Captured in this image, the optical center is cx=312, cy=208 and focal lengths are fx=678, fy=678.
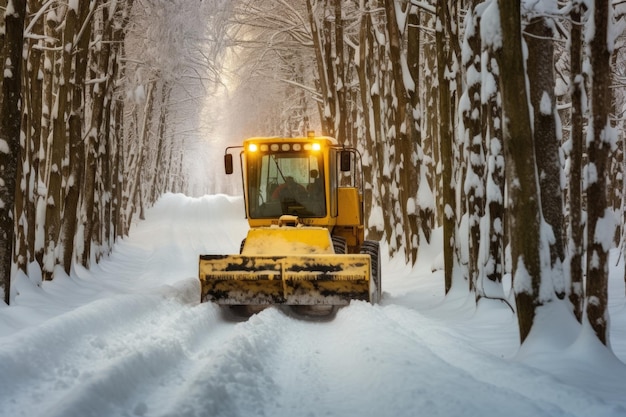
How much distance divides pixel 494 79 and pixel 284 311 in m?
4.43

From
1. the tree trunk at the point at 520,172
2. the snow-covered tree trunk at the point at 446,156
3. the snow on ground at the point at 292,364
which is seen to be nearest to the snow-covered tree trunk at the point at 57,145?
the snow on ground at the point at 292,364

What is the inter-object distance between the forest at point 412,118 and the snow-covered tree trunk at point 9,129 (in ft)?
0.06

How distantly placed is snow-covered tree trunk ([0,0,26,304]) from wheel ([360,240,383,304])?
197 inches

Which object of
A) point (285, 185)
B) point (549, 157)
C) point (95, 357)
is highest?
point (549, 157)

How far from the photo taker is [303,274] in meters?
9.52

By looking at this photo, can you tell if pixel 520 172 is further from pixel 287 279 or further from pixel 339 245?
pixel 339 245

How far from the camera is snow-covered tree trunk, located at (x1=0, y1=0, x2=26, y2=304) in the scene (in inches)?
355

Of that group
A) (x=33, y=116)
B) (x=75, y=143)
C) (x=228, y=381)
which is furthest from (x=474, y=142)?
(x=75, y=143)

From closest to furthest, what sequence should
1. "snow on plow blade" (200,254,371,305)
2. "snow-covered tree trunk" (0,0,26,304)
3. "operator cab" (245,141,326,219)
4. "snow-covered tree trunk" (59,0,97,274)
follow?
"snow-covered tree trunk" (0,0,26,304) < "snow on plow blade" (200,254,371,305) < "operator cab" (245,141,326,219) < "snow-covered tree trunk" (59,0,97,274)

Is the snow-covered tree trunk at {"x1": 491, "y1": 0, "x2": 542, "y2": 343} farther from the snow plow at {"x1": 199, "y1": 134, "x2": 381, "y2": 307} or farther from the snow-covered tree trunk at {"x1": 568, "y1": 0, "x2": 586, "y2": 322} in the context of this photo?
the snow plow at {"x1": 199, "y1": 134, "x2": 381, "y2": 307}

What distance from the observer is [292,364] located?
6410 millimetres

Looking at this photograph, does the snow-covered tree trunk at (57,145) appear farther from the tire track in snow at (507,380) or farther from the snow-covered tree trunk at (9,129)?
the tire track in snow at (507,380)

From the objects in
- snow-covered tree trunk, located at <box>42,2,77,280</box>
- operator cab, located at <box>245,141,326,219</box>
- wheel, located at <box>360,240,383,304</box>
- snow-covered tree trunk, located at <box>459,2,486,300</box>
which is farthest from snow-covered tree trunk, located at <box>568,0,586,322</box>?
snow-covered tree trunk, located at <box>42,2,77,280</box>

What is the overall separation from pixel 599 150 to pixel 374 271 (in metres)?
5.58
